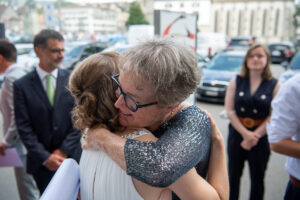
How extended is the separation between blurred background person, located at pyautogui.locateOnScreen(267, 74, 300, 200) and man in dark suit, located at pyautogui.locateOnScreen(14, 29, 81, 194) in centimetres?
152

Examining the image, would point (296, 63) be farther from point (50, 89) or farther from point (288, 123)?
point (50, 89)

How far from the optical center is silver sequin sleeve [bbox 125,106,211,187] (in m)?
0.78

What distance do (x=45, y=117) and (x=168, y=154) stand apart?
5.27 feet

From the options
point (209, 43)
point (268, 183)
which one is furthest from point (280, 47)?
point (268, 183)

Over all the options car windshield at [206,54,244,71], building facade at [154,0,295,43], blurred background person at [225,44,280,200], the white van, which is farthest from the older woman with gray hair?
building facade at [154,0,295,43]

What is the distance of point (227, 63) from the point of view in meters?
8.95

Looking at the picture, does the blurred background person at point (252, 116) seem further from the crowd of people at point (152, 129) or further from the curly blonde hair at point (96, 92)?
the curly blonde hair at point (96, 92)

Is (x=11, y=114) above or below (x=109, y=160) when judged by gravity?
below

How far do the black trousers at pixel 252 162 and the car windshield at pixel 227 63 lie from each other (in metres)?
6.46

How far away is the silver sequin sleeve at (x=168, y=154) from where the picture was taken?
2.55 feet

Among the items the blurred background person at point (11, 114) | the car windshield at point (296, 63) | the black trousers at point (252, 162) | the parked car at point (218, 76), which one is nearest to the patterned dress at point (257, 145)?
the black trousers at point (252, 162)

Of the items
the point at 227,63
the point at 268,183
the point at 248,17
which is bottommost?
the point at 268,183

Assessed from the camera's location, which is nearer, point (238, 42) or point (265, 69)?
point (265, 69)

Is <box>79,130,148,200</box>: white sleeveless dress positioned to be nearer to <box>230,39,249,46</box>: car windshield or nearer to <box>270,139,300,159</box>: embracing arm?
<box>270,139,300,159</box>: embracing arm
